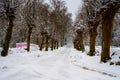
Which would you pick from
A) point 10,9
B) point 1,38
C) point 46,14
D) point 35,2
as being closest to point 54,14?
point 46,14

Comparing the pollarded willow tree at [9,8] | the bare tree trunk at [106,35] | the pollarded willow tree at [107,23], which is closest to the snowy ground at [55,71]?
the bare tree trunk at [106,35]

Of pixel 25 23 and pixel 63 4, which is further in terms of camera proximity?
pixel 63 4

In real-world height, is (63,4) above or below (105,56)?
above

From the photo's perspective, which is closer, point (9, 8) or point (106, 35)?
point (106, 35)

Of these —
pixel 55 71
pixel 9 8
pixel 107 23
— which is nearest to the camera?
pixel 55 71

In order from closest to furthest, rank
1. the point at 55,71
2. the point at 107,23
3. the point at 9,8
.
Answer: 1. the point at 55,71
2. the point at 107,23
3. the point at 9,8

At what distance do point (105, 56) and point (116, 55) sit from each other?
42.5 inches

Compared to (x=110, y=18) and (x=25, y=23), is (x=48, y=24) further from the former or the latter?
(x=110, y=18)

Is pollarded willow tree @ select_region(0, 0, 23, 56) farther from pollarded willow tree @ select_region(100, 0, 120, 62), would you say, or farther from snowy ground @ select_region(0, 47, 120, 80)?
pollarded willow tree @ select_region(100, 0, 120, 62)

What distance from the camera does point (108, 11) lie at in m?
18.0

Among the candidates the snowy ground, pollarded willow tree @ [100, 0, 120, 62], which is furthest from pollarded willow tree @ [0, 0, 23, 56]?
pollarded willow tree @ [100, 0, 120, 62]

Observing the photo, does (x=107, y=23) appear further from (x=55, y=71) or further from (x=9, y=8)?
(x=9, y=8)

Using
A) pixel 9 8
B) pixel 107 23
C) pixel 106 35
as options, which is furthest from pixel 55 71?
pixel 9 8

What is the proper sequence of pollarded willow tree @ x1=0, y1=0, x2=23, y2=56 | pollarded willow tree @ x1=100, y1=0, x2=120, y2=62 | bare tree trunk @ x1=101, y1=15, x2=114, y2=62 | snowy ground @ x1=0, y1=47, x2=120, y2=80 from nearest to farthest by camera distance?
1. snowy ground @ x1=0, y1=47, x2=120, y2=80
2. pollarded willow tree @ x1=100, y1=0, x2=120, y2=62
3. bare tree trunk @ x1=101, y1=15, x2=114, y2=62
4. pollarded willow tree @ x1=0, y1=0, x2=23, y2=56
